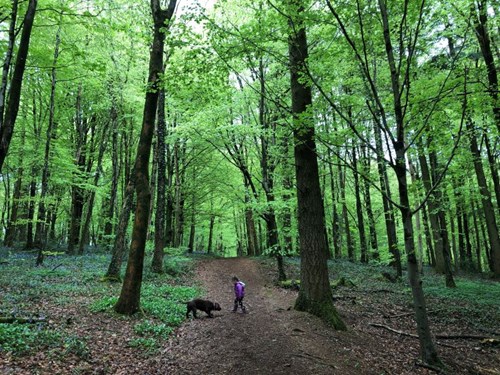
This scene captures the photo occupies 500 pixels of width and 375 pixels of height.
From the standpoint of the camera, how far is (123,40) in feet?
59.0

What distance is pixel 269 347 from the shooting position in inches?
240

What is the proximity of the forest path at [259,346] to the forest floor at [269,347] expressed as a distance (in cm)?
2

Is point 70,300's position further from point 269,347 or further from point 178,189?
point 178,189

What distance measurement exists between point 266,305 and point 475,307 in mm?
7817

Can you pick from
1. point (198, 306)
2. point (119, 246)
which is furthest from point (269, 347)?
point (119, 246)

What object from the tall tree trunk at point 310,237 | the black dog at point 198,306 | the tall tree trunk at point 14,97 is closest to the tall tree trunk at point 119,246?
the black dog at point 198,306

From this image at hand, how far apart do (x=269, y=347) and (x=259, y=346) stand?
0.71 feet

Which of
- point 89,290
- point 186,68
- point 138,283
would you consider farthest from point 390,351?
point 89,290

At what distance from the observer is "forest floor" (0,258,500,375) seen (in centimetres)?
524

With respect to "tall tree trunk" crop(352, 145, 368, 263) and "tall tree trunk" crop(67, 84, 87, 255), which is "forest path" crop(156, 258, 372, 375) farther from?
"tall tree trunk" crop(67, 84, 87, 255)

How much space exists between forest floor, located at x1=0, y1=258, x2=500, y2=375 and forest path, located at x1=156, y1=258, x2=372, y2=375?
17 millimetres

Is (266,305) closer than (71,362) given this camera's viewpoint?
No

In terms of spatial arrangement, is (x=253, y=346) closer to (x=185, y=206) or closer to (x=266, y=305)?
(x=266, y=305)

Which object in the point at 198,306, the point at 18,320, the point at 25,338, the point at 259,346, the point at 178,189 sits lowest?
the point at 259,346
